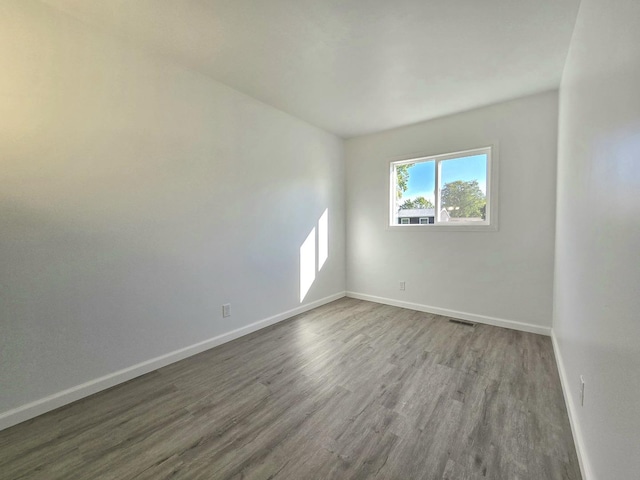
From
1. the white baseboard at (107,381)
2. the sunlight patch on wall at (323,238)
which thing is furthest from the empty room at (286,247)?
the sunlight patch on wall at (323,238)

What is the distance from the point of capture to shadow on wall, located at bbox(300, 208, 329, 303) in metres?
3.70

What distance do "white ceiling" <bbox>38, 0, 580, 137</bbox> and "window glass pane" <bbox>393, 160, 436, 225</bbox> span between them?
1.00 m

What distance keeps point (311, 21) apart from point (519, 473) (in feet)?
9.70

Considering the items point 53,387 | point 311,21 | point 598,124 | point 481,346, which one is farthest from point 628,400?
point 53,387

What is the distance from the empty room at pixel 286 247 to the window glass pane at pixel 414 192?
1.10ft

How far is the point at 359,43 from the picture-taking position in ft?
6.79

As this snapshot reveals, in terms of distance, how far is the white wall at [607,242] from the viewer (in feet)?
2.70

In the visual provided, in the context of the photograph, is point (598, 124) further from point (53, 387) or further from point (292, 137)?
point (53, 387)

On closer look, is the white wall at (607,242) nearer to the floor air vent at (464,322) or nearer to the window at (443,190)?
the floor air vent at (464,322)

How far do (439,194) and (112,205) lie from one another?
3.64m

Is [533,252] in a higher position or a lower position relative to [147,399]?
higher

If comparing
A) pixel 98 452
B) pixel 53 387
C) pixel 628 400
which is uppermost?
pixel 628 400

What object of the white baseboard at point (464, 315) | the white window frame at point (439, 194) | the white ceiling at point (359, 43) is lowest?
the white baseboard at point (464, 315)

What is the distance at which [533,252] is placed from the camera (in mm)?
2951
